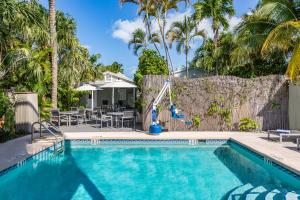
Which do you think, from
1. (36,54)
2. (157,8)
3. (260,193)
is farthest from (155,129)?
(157,8)

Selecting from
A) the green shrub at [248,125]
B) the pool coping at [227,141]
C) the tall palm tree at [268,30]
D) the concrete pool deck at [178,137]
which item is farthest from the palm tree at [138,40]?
the pool coping at [227,141]

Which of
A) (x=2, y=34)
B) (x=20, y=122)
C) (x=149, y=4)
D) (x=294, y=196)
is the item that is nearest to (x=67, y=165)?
(x=20, y=122)

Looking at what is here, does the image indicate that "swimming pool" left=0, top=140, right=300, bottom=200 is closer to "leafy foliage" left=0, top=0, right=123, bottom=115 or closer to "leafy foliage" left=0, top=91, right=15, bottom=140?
"leafy foliage" left=0, top=91, right=15, bottom=140

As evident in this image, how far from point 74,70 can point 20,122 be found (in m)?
8.77

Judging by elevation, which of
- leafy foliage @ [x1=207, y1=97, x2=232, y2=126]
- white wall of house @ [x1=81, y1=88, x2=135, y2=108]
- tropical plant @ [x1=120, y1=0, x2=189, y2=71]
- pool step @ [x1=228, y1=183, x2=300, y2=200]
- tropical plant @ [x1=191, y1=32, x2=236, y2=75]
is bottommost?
pool step @ [x1=228, y1=183, x2=300, y2=200]

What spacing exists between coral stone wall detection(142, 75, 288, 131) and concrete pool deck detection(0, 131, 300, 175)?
982 mm

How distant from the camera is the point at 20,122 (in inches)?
455

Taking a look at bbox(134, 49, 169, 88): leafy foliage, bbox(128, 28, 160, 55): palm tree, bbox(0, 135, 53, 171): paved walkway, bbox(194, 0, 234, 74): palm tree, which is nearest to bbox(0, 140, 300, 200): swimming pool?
bbox(0, 135, 53, 171): paved walkway

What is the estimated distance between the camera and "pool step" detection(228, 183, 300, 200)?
580 cm

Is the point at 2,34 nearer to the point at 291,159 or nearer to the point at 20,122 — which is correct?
the point at 20,122

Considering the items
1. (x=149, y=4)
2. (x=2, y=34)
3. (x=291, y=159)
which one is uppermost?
(x=149, y=4)

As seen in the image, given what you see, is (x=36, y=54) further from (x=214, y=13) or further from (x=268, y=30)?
(x=214, y=13)

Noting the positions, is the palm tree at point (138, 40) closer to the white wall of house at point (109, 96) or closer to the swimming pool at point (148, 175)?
the white wall of house at point (109, 96)

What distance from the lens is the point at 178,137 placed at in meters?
11.2
